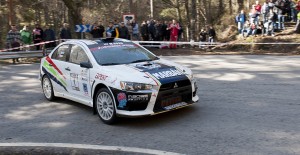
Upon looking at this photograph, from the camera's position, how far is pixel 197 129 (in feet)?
22.6

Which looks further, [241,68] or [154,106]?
[241,68]

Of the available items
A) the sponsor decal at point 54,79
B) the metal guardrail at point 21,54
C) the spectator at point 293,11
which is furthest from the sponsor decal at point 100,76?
the spectator at point 293,11

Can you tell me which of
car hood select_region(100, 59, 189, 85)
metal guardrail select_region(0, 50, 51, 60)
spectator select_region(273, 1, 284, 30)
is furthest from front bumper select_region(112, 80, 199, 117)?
spectator select_region(273, 1, 284, 30)

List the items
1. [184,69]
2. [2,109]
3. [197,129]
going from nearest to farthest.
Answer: [197,129]
[184,69]
[2,109]

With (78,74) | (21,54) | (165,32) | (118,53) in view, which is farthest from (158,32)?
(78,74)

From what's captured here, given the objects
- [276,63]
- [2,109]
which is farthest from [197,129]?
[276,63]

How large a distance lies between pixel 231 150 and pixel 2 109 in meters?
6.24

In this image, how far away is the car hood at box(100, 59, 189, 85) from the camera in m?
7.16

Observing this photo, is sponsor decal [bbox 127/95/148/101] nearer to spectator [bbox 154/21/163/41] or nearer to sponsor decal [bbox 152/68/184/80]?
sponsor decal [bbox 152/68/184/80]

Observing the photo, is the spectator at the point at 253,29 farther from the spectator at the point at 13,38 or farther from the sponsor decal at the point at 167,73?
the sponsor decal at the point at 167,73

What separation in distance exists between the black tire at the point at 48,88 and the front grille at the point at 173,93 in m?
3.78

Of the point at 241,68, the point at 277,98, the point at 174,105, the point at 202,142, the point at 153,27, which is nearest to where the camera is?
the point at 202,142

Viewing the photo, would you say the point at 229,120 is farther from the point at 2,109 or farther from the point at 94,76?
the point at 2,109

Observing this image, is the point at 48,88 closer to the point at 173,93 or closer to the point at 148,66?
the point at 148,66
